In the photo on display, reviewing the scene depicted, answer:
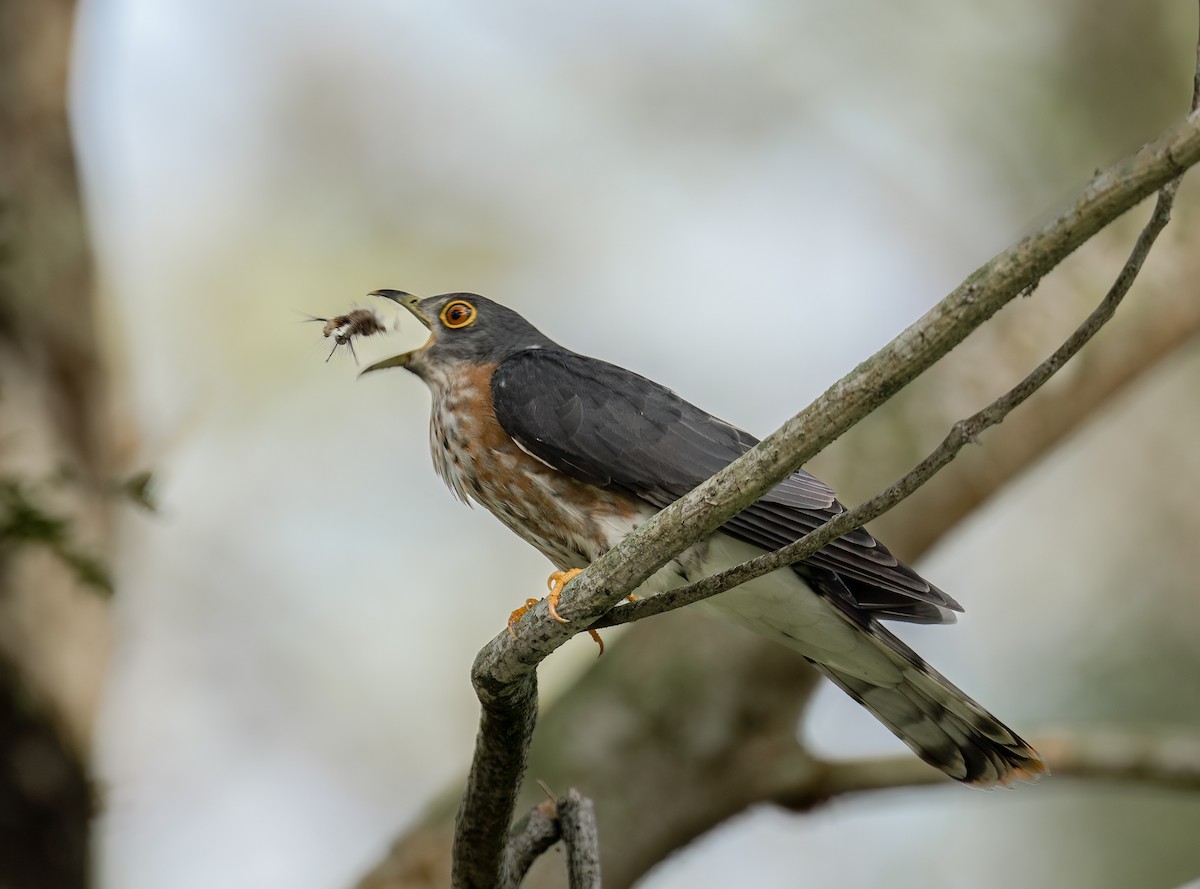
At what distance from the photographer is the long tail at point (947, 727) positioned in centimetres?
380

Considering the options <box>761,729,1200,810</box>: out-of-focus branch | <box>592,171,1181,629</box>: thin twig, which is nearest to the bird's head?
<box>592,171,1181,629</box>: thin twig

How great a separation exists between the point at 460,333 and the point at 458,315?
0.35ft

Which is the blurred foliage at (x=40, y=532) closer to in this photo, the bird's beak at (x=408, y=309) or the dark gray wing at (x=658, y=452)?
→ the bird's beak at (x=408, y=309)

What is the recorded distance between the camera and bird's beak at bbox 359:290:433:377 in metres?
4.86

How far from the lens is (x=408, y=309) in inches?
201

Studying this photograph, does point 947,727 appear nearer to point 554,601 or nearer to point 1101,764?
point 554,601

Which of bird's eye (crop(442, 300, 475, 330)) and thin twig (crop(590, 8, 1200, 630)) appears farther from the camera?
bird's eye (crop(442, 300, 475, 330))

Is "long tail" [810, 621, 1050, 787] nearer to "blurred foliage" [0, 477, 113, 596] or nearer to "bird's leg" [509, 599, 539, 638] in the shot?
"bird's leg" [509, 599, 539, 638]

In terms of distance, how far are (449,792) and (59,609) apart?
193 cm

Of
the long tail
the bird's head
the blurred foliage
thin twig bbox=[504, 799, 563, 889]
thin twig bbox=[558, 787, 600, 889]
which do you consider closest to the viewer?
thin twig bbox=[558, 787, 600, 889]

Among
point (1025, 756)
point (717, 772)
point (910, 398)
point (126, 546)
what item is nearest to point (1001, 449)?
point (910, 398)

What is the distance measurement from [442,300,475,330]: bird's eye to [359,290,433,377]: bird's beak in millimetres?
82

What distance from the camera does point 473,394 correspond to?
4.46 m

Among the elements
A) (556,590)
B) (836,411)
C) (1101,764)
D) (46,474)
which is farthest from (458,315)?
(1101,764)
